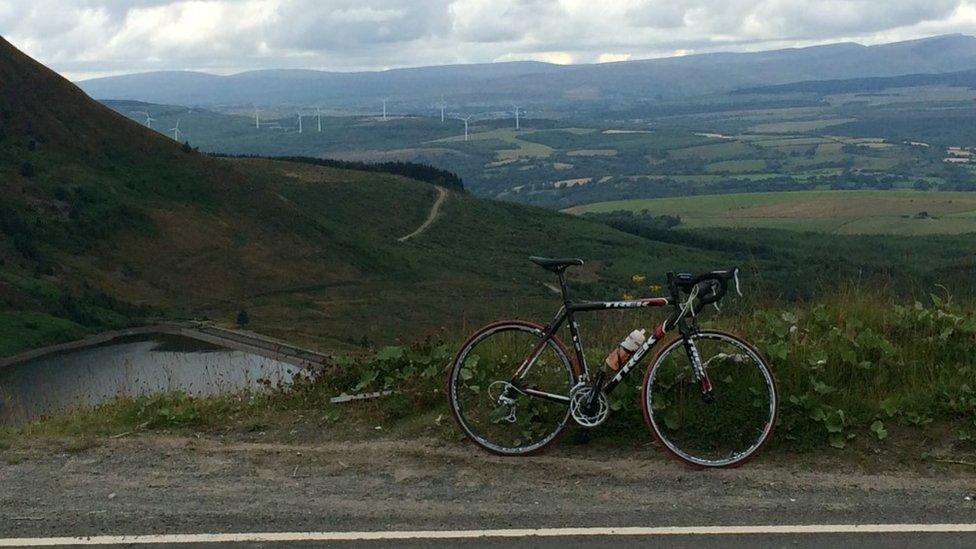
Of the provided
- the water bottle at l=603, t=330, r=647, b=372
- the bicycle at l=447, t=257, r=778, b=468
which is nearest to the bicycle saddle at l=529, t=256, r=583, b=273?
the bicycle at l=447, t=257, r=778, b=468

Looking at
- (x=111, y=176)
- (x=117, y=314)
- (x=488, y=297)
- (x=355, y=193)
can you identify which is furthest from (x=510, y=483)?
(x=355, y=193)

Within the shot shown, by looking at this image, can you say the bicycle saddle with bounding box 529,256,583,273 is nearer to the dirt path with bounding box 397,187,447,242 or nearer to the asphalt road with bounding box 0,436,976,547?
the asphalt road with bounding box 0,436,976,547

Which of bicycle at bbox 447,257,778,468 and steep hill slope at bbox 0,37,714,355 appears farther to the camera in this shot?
steep hill slope at bbox 0,37,714,355

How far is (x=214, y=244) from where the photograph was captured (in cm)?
10231

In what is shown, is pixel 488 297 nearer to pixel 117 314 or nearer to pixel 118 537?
pixel 117 314

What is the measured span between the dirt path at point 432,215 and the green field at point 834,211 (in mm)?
25422

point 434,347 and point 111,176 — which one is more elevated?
point 434,347

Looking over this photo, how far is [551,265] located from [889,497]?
2840 mm

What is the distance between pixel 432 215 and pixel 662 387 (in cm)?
13055

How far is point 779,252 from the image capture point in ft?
319

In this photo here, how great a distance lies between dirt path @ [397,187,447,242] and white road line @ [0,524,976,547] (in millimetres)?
116378

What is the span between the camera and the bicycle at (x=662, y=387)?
7730mm

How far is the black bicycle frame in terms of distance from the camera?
7777 millimetres

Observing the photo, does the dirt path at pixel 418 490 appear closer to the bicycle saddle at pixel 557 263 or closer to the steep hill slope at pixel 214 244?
the bicycle saddle at pixel 557 263
